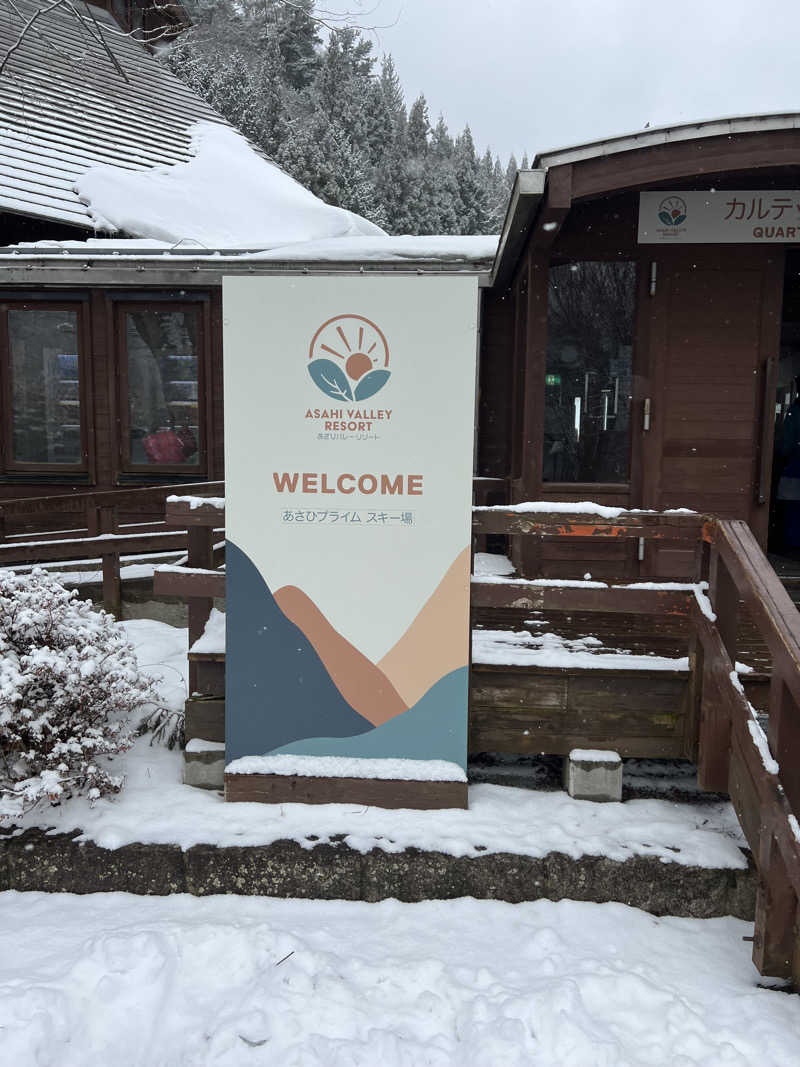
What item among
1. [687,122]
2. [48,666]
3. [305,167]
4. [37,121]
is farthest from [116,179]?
[305,167]

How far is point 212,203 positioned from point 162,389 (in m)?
5.33

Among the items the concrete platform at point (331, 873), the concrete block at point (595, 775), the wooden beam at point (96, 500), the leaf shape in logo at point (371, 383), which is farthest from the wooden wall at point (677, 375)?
the wooden beam at point (96, 500)

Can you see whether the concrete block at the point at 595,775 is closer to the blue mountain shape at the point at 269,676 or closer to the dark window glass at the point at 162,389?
the blue mountain shape at the point at 269,676

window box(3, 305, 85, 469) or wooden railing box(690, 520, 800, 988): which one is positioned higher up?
window box(3, 305, 85, 469)

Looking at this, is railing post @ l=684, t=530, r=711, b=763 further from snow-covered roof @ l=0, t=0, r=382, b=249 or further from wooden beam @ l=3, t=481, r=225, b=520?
snow-covered roof @ l=0, t=0, r=382, b=249

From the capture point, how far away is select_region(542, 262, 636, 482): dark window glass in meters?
5.99

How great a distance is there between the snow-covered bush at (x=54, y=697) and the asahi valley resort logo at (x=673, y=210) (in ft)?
15.7

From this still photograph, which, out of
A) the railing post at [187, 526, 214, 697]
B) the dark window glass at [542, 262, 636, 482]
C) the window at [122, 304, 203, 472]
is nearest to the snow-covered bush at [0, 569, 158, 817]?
the railing post at [187, 526, 214, 697]

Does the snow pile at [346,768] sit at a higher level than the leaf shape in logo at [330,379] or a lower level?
lower

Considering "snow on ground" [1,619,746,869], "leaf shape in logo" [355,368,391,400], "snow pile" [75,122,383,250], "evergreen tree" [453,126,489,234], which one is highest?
"evergreen tree" [453,126,489,234]

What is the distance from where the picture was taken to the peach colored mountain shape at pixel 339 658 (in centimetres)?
366

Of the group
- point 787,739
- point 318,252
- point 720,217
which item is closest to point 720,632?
point 787,739

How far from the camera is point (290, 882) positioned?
11.2 ft

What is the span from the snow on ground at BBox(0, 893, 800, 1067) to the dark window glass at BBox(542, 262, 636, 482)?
3570mm
